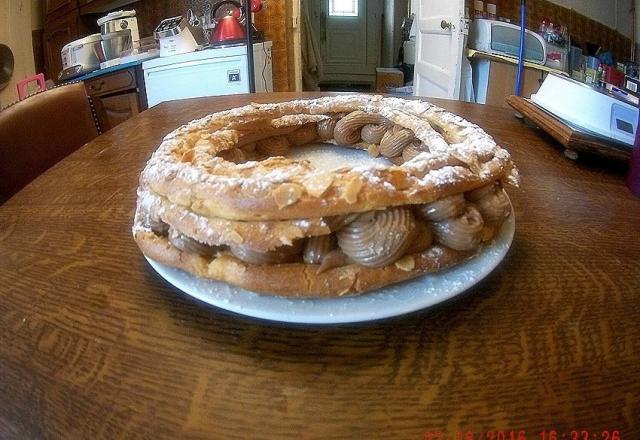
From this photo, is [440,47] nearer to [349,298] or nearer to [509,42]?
[509,42]

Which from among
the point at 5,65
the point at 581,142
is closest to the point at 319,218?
the point at 581,142

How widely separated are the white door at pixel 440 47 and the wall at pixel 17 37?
135 inches

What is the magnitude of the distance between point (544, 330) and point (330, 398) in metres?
0.26

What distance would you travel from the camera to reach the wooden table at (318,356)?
17.0 inches

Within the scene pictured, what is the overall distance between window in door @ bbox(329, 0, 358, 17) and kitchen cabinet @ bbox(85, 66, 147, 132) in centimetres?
477

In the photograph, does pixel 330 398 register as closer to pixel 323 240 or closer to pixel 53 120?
pixel 323 240

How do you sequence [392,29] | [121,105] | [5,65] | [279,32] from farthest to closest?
[392,29], [5,65], [279,32], [121,105]

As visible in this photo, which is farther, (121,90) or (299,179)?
(121,90)

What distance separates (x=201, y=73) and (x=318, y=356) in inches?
122

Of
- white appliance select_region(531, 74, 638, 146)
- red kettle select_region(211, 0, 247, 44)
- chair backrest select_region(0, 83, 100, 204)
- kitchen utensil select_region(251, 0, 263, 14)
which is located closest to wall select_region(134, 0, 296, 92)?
kitchen utensil select_region(251, 0, 263, 14)

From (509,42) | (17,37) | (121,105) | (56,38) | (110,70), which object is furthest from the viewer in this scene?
(56,38)

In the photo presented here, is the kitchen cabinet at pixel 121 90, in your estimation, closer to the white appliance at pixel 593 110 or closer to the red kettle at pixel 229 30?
the red kettle at pixel 229 30

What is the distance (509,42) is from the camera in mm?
3166
